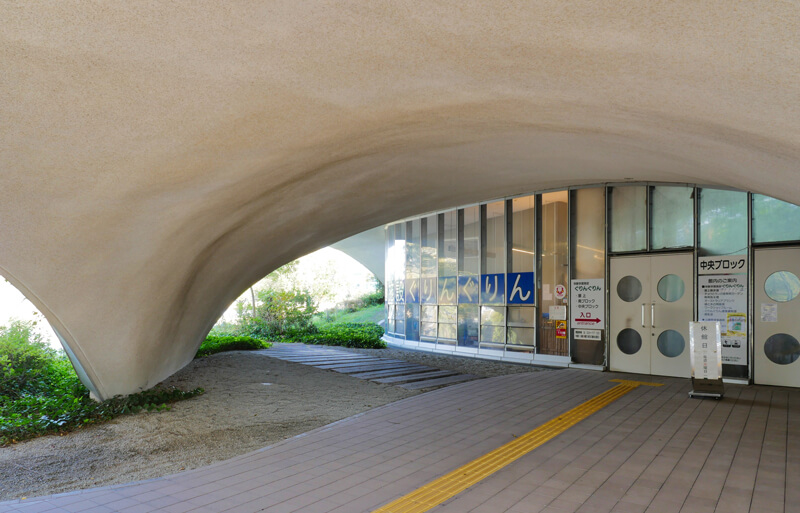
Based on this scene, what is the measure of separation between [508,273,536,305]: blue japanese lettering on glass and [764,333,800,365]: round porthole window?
4678mm

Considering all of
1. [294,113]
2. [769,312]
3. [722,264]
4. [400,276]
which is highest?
[294,113]

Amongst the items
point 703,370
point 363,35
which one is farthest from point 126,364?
point 703,370

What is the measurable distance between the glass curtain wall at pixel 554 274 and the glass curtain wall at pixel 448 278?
2.92 metres

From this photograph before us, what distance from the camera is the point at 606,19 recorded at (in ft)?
9.15

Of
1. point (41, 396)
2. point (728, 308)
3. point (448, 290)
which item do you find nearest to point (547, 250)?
point (448, 290)

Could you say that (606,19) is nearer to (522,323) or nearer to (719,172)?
(719,172)

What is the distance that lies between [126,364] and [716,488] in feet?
22.9

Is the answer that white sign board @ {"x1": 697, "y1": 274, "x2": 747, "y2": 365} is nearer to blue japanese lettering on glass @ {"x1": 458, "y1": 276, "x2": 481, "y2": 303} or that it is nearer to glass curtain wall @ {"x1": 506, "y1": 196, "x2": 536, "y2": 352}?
glass curtain wall @ {"x1": 506, "y1": 196, "x2": 536, "y2": 352}

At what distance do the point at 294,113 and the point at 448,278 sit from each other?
10.6 meters

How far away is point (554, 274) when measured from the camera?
1188cm

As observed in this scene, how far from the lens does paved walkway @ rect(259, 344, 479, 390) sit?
9.48m

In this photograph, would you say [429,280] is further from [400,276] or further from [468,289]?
[400,276]

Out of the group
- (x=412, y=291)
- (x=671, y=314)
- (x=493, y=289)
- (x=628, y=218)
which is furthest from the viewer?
(x=412, y=291)

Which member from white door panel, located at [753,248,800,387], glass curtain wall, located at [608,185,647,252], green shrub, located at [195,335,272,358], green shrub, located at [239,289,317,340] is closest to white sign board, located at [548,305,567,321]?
glass curtain wall, located at [608,185,647,252]
